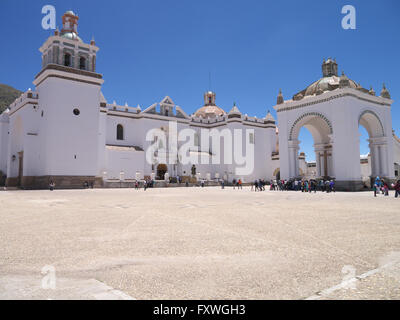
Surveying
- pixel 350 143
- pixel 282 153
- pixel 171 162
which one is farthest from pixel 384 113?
pixel 171 162

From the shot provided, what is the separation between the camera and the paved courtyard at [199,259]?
9.31 feet

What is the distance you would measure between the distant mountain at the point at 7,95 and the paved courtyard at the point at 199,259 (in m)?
81.2

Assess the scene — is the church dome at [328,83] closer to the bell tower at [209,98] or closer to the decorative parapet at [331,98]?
the decorative parapet at [331,98]

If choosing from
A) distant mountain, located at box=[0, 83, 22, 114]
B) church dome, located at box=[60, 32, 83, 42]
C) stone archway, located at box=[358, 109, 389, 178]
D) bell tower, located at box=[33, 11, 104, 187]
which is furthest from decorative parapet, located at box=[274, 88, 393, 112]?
distant mountain, located at box=[0, 83, 22, 114]

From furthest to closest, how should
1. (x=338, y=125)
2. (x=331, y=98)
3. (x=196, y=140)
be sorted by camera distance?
(x=196, y=140) → (x=331, y=98) → (x=338, y=125)

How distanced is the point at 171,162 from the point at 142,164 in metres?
4.22

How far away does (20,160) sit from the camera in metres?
29.2

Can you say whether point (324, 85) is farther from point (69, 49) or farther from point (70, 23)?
point (70, 23)

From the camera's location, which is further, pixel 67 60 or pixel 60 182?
pixel 67 60

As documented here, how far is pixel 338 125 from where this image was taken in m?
22.9

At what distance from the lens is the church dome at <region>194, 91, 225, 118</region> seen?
49.8 metres

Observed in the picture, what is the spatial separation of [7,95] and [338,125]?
286 ft

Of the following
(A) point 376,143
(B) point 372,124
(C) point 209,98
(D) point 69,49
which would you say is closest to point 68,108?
(D) point 69,49

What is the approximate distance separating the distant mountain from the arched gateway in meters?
72.6
